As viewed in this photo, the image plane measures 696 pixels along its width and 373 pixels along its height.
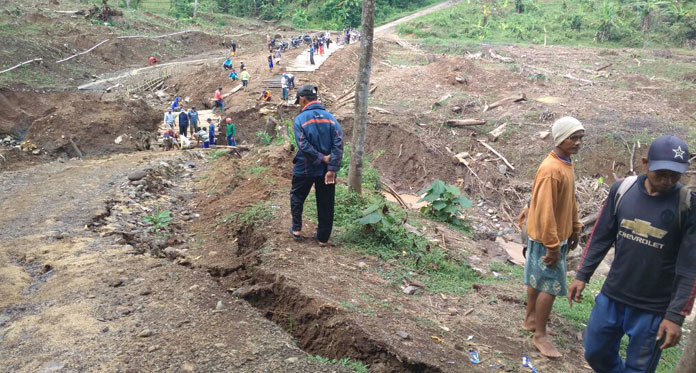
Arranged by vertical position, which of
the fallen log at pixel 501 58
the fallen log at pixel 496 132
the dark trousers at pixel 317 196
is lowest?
the fallen log at pixel 496 132

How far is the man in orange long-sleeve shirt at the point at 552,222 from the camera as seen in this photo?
3799 mm

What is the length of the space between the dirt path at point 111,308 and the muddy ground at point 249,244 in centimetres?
2

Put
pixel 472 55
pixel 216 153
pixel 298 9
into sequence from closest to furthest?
pixel 216 153, pixel 472 55, pixel 298 9

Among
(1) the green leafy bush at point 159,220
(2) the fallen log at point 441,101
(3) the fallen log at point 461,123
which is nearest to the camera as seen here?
(1) the green leafy bush at point 159,220

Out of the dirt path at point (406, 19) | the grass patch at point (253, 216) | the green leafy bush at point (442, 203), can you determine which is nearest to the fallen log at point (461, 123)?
the green leafy bush at point (442, 203)

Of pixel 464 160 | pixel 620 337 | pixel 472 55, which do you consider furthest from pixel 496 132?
pixel 472 55

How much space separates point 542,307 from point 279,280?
2.31 m

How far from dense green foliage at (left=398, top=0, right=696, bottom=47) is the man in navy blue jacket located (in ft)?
103

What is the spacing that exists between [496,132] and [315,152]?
11836mm

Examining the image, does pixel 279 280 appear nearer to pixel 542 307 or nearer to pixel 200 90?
pixel 542 307

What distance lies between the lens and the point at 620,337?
3.27 meters

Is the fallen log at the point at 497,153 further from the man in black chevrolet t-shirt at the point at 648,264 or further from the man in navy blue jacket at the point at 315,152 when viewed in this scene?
the man in black chevrolet t-shirt at the point at 648,264

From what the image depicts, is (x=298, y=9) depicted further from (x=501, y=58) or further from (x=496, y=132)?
(x=496, y=132)

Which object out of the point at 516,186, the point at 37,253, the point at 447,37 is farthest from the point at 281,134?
the point at 447,37
